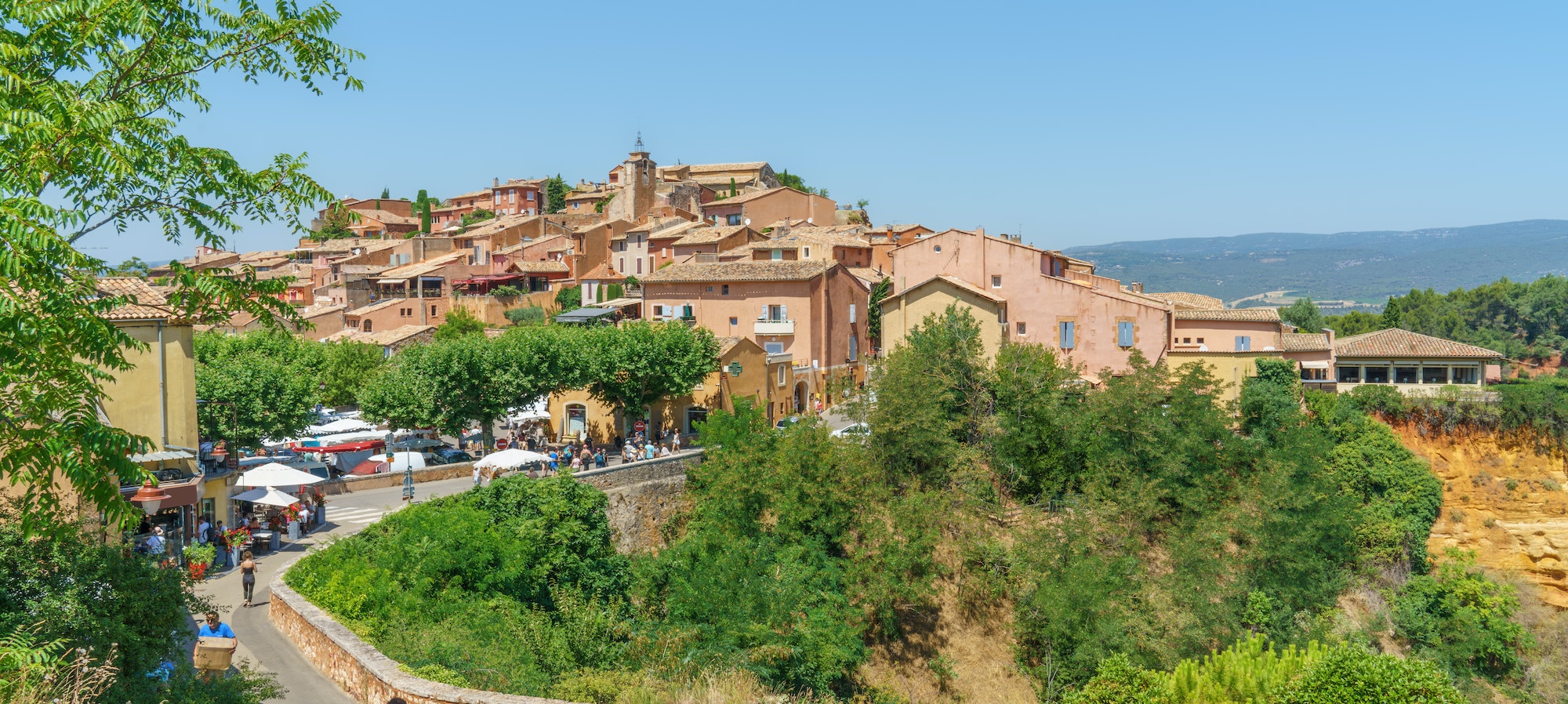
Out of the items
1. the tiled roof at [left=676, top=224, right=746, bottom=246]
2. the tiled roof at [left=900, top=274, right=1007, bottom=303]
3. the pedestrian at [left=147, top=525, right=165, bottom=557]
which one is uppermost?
Answer: the tiled roof at [left=676, top=224, right=746, bottom=246]

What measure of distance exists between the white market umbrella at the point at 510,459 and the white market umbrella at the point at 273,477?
4.46 m

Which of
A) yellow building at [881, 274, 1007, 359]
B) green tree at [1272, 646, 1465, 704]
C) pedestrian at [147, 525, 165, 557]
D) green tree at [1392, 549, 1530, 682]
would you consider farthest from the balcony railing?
green tree at [1272, 646, 1465, 704]

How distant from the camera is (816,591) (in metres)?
25.0

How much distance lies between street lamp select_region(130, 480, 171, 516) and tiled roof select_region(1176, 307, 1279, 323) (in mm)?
33180

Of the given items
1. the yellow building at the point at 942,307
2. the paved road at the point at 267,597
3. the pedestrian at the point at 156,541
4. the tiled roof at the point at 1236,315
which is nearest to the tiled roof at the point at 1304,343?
the tiled roof at the point at 1236,315

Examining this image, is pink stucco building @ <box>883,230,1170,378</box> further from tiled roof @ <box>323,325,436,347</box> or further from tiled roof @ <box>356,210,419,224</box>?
tiled roof @ <box>356,210,419,224</box>

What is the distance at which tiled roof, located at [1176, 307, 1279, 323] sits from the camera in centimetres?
3931

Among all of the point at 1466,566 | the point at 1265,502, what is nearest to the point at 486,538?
the point at 1265,502

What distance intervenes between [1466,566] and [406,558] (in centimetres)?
3316

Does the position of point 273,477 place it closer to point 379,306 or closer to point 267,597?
point 267,597

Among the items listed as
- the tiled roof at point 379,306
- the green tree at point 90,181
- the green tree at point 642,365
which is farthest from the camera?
the tiled roof at point 379,306

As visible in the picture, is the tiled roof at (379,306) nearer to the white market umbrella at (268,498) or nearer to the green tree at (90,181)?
the white market umbrella at (268,498)

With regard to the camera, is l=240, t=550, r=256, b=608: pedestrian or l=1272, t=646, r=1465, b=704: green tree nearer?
l=1272, t=646, r=1465, b=704: green tree

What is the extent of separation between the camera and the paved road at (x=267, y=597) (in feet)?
46.2
